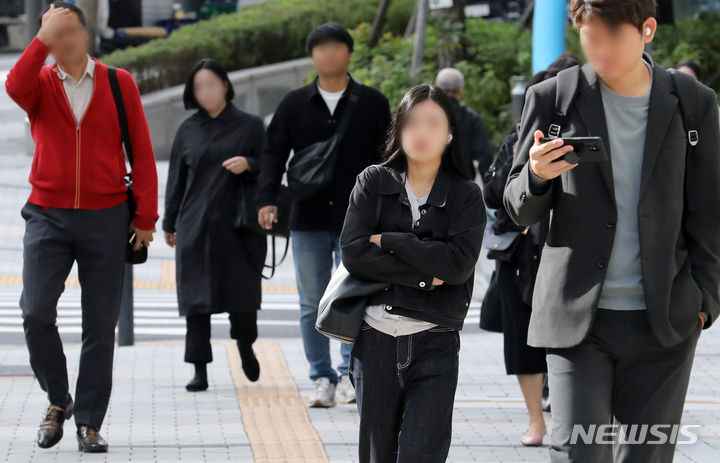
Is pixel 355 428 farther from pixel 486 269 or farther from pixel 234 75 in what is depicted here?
pixel 234 75

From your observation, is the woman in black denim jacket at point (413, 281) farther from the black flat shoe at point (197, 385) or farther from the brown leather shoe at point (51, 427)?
the black flat shoe at point (197, 385)

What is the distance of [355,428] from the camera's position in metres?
6.23

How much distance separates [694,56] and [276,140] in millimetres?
A: 13058

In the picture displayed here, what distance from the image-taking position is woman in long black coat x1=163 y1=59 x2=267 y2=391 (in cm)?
729

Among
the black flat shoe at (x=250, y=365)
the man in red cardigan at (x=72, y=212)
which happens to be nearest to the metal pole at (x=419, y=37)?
the black flat shoe at (x=250, y=365)

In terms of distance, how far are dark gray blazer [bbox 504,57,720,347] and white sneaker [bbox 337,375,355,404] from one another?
318 centimetres

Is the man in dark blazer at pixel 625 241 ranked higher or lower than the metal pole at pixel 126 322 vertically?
higher

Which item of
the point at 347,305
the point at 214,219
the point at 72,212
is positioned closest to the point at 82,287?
the point at 72,212

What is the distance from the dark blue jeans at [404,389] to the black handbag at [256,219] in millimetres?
2835

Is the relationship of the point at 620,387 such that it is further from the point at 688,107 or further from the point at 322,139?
the point at 322,139

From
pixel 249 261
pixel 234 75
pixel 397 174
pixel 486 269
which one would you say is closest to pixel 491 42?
pixel 234 75

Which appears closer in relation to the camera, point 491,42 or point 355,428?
point 355,428

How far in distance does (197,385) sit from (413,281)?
3.42 meters

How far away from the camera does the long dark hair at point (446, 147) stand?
4.30 m
